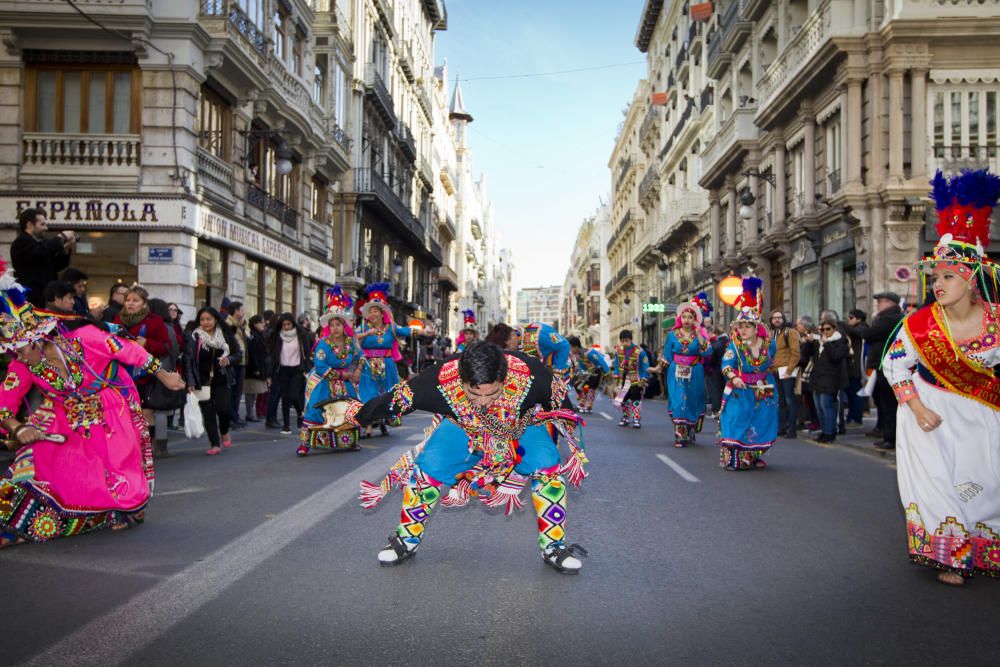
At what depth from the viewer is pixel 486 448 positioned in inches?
204

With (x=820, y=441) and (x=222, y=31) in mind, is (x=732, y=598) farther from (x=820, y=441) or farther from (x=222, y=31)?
(x=222, y=31)

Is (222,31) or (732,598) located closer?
(732,598)

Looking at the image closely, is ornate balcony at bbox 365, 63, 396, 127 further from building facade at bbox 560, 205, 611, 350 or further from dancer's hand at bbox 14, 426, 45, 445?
building facade at bbox 560, 205, 611, 350

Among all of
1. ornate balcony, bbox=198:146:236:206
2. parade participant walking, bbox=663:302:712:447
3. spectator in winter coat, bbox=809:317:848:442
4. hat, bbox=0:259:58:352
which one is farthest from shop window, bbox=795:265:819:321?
hat, bbox=0:259:58:352

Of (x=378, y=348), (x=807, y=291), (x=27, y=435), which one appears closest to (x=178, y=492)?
(x=27, y=435)

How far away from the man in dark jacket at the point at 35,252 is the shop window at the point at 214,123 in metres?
10.7

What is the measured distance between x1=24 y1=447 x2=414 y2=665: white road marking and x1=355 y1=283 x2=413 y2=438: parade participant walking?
587cm

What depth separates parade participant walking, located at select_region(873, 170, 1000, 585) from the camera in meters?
5.00

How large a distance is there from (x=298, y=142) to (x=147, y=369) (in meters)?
22.3

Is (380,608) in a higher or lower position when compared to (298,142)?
lower

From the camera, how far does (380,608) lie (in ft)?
14.2

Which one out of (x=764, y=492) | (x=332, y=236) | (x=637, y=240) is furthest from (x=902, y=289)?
(x=637, y=240)

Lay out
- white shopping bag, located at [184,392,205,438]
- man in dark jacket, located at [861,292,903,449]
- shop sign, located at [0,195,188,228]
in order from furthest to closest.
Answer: shop sign, located at [0,195,188,228] → man in dark jacket, located at [861,292,903,449] → white shopping bag, located at [184,392,205,438]

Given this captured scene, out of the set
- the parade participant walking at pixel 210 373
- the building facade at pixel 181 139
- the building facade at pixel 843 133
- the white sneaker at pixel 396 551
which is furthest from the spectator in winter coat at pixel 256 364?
the building facade at pixel 843 133
